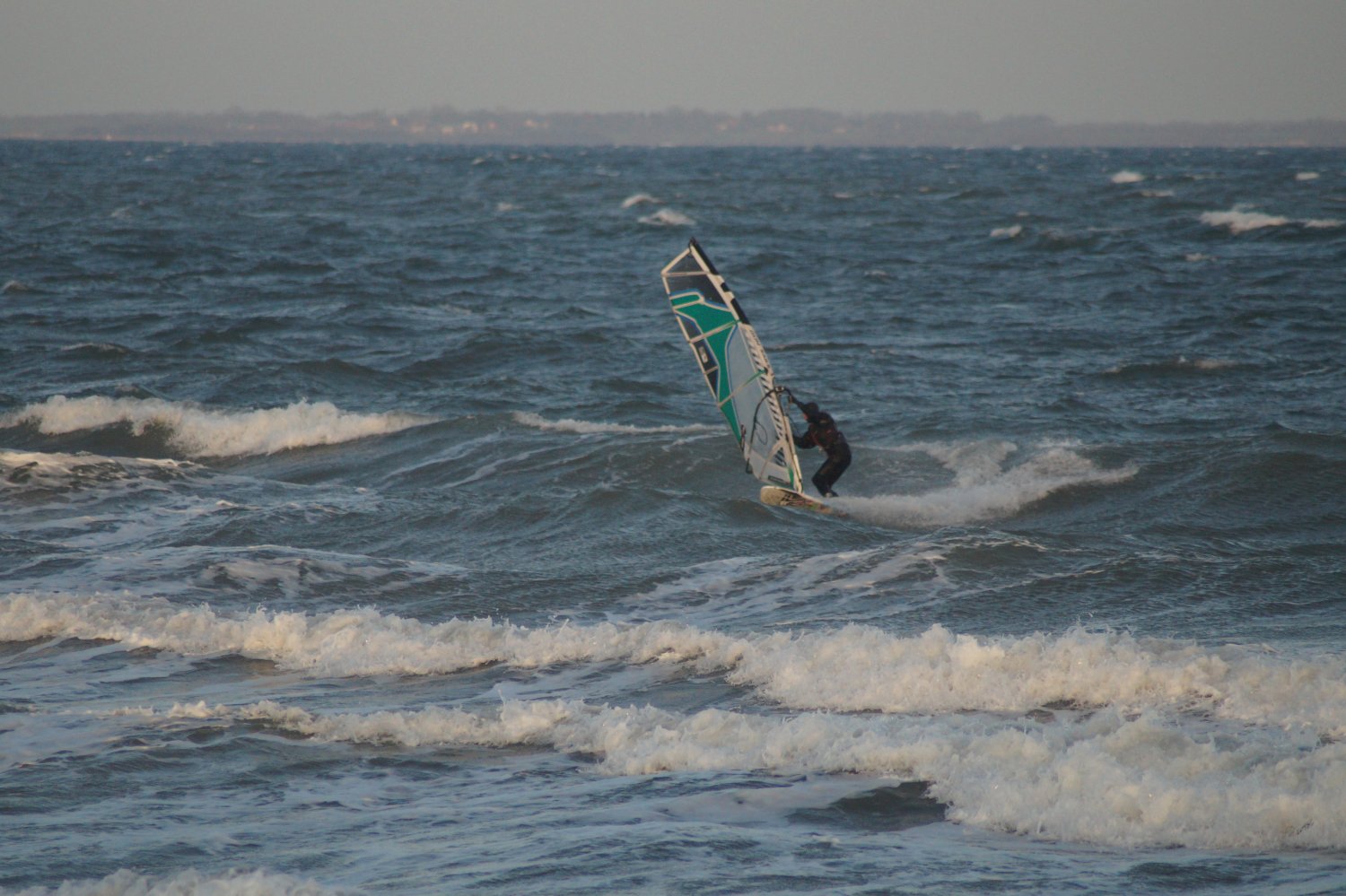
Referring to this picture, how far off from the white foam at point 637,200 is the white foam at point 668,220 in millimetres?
4128

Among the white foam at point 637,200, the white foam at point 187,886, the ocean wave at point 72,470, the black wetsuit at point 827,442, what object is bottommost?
the ocean wave at point 72,470

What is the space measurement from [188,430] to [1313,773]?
39.3ft

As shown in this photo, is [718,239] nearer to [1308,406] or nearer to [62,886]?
[1308,406]

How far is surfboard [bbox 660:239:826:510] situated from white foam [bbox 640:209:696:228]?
84.0 ft

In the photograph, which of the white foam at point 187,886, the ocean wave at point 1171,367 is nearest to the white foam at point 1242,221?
the ocean wave at point 1171,367

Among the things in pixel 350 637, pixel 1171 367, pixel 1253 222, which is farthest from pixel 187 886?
pixel 1253 222

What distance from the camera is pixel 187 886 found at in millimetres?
4395

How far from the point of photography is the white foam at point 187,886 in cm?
434

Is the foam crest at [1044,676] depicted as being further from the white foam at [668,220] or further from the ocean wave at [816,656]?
the white foam at [668,220]

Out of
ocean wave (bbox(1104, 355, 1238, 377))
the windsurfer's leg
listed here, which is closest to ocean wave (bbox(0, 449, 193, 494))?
the windsurfer's leg

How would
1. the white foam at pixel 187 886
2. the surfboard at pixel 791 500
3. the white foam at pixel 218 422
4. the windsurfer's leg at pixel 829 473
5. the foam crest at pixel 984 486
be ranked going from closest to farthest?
the white foam at pixel 187 886
the windsurfer's leg at pixel 829 473
the surfboard at pixel 791 500
the foam crest at pixel 984 486
the white foam at pixel 218 422

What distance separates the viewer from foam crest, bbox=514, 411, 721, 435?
13.7 meters

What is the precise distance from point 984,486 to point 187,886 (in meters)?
8.52

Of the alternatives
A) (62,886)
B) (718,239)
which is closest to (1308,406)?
(62,886)
